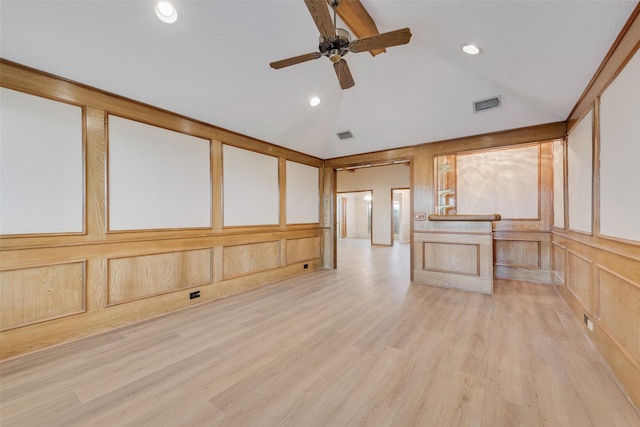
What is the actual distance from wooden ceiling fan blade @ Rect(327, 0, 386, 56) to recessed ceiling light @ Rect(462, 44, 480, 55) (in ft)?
2.51

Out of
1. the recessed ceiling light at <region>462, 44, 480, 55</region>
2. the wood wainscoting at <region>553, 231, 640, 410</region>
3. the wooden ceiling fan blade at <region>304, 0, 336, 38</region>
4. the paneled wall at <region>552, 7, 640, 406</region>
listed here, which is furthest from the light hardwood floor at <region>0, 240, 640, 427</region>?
the recessed ceiling light at <region>462, 44, 480, 55</region>

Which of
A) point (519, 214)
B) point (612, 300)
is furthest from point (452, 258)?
point (612, 300)

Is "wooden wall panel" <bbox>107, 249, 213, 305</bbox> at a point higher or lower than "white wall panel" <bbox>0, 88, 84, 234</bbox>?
lower

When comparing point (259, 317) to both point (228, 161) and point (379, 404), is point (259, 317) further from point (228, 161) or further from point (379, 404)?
point (228, 161)

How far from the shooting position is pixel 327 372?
1.99m

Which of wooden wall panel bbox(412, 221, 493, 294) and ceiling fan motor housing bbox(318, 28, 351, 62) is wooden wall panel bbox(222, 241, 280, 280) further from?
ceiling fan motor housing bbox(318, 28, 351, 62)

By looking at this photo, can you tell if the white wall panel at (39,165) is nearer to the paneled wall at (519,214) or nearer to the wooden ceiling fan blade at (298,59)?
the wooden ceiling fan blade at (298,59)

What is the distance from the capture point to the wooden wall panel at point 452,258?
3.98 meters

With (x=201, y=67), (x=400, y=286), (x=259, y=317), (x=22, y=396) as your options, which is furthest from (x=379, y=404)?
(x=201, y=67)

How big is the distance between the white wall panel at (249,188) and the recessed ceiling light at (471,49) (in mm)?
3077

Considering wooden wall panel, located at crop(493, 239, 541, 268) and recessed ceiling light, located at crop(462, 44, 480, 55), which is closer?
recessed ceiling light, located at crop(462, 44, 480, 55)

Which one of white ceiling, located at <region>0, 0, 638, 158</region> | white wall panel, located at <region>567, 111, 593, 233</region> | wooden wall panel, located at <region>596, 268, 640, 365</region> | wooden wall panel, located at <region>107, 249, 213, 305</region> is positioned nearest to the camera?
wooden wall panel, located at <region>596, 268, 640, 365</region>

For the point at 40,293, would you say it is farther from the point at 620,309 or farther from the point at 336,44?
the point at 620,309

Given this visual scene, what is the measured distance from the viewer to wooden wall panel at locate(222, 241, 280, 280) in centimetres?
390
